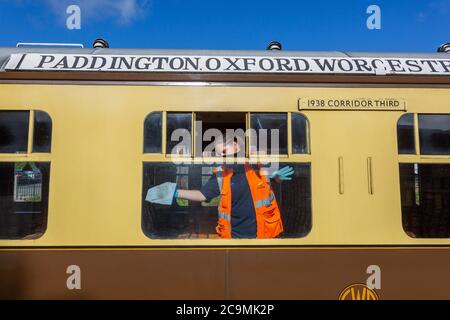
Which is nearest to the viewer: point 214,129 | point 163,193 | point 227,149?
point 163,193

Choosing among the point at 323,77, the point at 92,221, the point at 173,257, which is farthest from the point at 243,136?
the point at 92,221

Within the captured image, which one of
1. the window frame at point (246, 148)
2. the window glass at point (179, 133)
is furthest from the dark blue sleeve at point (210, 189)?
the window glass at point (179, 133)

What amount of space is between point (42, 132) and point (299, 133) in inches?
81.4

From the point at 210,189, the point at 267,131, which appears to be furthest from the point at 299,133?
the point at 210,189

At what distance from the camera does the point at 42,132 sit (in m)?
3.38

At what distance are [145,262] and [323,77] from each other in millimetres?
2084

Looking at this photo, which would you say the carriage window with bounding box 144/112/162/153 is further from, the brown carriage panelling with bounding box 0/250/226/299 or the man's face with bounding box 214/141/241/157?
the brown carriage panelling with bounding box 0/250/226/299

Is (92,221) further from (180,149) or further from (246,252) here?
(246,252)

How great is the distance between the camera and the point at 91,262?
3287 millimetres

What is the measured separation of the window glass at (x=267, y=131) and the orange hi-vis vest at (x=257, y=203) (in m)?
0.19

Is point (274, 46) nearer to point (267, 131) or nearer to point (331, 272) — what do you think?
point (267, 131)

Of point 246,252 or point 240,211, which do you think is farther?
point 240,211

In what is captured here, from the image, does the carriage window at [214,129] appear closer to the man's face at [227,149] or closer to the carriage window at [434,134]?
Answer: the man's face at [227,149]

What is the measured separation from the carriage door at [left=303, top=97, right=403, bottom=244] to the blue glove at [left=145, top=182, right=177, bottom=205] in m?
1.15
